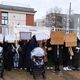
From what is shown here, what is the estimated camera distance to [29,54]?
11797 mm

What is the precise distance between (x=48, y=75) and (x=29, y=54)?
3.87ft

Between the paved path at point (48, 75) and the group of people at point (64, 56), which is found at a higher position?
the group of people at point (64, 56)

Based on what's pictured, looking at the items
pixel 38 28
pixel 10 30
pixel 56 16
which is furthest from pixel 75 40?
pixel 56 16

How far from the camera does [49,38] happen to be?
12.3m

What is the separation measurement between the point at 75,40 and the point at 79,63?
1188mm

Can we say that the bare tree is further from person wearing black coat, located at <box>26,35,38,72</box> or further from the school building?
person wearing black coat, located at <box>26,35,38,72</box>

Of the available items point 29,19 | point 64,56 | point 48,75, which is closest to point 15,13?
point 29,19

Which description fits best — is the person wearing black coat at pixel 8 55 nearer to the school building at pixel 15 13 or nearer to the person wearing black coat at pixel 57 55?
the person wearing black coat at pixel 57 55

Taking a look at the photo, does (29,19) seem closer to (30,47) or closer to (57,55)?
(57,55)

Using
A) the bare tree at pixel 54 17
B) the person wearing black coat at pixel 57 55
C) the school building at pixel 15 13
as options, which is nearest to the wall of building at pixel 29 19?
the school building at pixel 15 13

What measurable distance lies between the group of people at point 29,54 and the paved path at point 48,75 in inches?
9.4

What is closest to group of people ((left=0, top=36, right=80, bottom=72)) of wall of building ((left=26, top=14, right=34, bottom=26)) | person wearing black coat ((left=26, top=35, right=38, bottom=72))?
person wearing black coat ((left=26, top=35, right=38, bottom=72))

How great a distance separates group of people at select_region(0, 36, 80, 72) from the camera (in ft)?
38.9

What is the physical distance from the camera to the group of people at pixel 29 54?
467 inches
